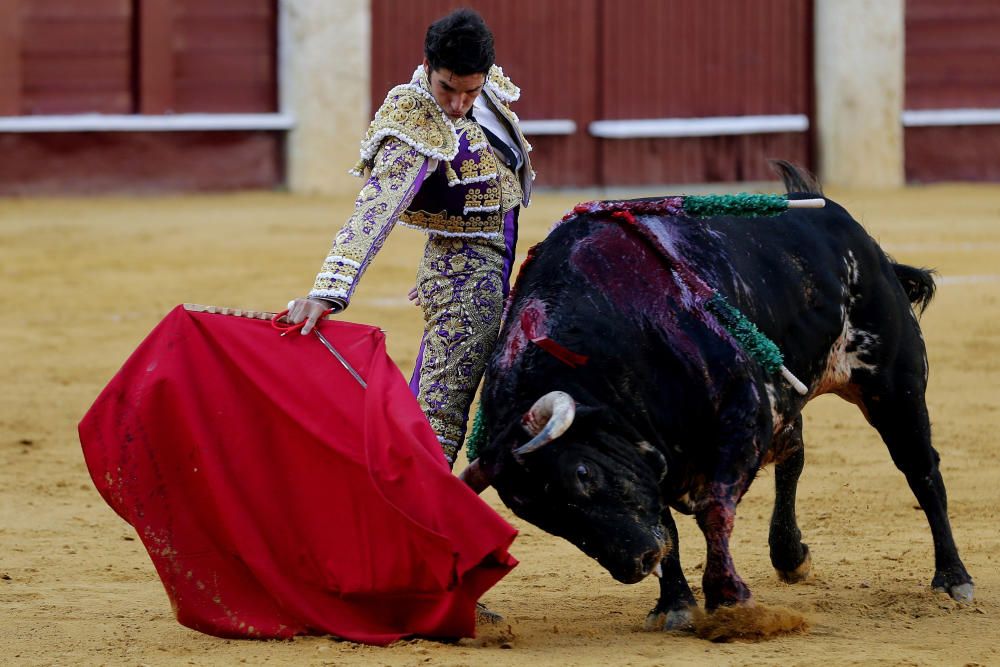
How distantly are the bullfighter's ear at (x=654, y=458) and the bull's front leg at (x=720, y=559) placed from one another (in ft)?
0.39

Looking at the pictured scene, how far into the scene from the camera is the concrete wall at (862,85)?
1123 centimetres

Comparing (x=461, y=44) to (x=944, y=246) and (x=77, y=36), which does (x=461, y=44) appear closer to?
(x=944, y=246)

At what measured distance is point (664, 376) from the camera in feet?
10.4

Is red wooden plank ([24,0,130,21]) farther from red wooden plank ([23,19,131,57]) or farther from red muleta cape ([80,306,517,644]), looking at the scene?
red muleta cape ([80,306,517,644])

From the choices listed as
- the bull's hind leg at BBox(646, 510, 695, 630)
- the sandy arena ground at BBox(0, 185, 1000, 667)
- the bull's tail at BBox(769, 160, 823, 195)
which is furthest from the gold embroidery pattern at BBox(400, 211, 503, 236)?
the bull's tail at BBox(769, 160, 823, 195)

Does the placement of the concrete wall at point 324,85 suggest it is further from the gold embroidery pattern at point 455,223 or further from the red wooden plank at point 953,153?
the gold embroidery pattern at point 455,223

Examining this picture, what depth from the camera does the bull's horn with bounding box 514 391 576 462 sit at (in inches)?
114

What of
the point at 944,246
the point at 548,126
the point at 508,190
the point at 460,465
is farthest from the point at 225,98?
the point at 508,190

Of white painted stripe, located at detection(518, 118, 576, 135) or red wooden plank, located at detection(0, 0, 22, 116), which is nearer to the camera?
red wooden plank, located at detection(0, 0, 22, 116)

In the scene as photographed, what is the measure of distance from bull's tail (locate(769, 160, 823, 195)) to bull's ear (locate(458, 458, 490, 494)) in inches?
49.3

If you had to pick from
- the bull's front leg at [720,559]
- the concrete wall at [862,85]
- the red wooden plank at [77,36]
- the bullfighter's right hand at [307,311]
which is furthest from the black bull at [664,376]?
the concrete wall at [862,85]

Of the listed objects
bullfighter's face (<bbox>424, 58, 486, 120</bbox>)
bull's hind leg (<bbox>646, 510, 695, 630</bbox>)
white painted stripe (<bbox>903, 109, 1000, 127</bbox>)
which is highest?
white painted stripe (<bbox>903, 109, 1000, 127</bbox>)

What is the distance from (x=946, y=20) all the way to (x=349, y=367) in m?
9.35

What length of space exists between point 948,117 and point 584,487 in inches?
363
